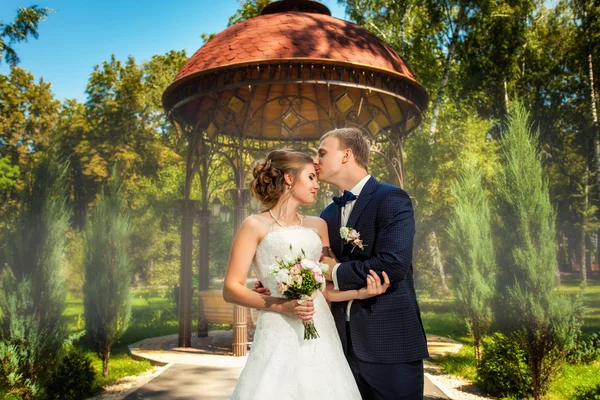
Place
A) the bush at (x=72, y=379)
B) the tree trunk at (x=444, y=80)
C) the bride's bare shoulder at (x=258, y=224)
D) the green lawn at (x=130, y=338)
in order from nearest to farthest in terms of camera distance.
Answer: the bride's bare shoulder at (x=258, y=224)
the bush at (x=72, y=379)
the green lawn at (x=130, y=338)
the tree trunk at (x=444, y=80)

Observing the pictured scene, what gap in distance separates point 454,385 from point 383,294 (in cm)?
554

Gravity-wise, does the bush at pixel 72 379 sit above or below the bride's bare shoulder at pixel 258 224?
below

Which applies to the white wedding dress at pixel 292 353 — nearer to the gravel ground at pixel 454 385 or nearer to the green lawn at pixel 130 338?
the gravel ground at pixel 454 385

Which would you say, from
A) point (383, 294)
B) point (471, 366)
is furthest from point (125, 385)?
point (383, 294)

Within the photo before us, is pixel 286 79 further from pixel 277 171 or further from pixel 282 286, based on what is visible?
pixel 282 286

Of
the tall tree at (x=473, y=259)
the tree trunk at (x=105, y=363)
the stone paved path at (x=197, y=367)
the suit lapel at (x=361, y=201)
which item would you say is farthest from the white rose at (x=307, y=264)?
the tall tree at (x=473, y=259)

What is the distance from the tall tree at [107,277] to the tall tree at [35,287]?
1.48 metres

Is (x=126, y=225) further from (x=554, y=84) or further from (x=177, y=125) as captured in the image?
(x=554, y=84)

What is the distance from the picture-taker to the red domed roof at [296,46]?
28.5 ft

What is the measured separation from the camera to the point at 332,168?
320 cm

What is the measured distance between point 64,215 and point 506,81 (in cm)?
2327

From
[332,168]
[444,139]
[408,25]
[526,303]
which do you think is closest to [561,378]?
[526,303]

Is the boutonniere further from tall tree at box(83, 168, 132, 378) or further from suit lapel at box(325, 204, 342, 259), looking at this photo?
tall tree at box(83, 168, 132, 378)

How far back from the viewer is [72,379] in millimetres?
6844
